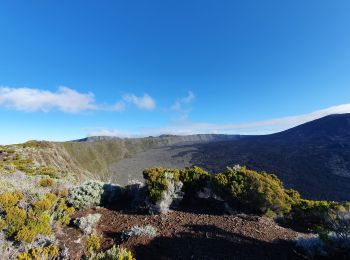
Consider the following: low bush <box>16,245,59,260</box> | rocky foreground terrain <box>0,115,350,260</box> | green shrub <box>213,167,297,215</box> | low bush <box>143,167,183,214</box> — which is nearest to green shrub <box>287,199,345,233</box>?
rocky foreground terrain <box>0,115,350,260</box>

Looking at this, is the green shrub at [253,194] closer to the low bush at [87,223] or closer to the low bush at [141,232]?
the low bush at [141,232]

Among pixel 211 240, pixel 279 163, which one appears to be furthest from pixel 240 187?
pixel 279 163

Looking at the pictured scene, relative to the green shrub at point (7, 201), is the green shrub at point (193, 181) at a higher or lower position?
lower

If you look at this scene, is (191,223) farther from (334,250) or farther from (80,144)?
(80,144)

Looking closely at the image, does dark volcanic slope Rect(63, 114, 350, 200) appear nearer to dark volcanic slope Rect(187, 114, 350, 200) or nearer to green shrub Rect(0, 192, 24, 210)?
dark volcanic slope Rect(187, 114, 350, 200)

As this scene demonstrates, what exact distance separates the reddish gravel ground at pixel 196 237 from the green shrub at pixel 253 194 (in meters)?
0.77

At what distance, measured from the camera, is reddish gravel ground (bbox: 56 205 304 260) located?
6.06 m

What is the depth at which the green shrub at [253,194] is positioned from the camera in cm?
936

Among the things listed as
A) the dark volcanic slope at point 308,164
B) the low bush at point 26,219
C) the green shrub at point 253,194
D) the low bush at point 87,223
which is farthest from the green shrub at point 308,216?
the dark volcanic slope at point 308,164

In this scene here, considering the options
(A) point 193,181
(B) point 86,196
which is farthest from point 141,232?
(A) point 193,181

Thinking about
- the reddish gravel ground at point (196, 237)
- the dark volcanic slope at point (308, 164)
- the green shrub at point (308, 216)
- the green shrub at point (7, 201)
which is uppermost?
the green shrub at point (7, 201)

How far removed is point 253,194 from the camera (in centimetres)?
950

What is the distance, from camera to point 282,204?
9.47 metres

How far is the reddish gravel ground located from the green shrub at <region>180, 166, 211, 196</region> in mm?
1781
